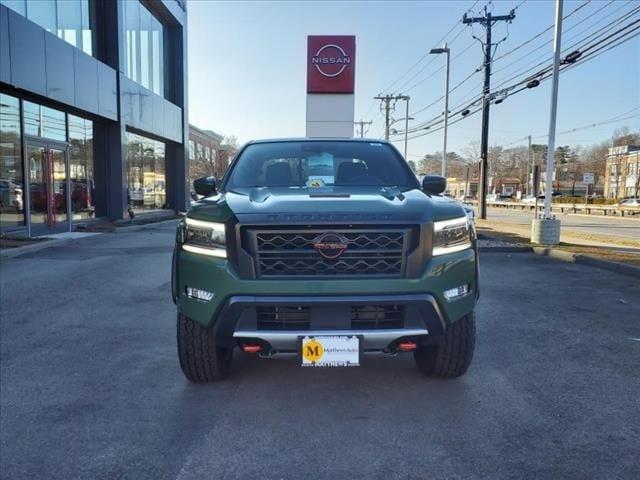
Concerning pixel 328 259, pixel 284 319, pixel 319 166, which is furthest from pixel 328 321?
pixel 319 166

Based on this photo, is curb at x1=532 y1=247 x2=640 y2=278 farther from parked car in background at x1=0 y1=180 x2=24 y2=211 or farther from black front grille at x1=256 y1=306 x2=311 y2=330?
parked car in background at x1=0 y1=180 x2=24 y2=211

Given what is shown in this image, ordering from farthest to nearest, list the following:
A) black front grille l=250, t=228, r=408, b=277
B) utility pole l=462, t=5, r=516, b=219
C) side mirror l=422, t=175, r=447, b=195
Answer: utility pole l=462, t=5, r=516, b=219
side mirror l=422, t=175, r=447, b=195
black front grille l=250, t=228, r=408, b=277

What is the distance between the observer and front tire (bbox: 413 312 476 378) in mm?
3506

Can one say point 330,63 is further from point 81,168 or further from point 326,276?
point 326,276

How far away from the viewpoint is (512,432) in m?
3.09

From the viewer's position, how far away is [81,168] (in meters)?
17.7

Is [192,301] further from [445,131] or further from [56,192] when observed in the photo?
[445,131]

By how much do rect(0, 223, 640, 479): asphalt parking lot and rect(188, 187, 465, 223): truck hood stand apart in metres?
1.28

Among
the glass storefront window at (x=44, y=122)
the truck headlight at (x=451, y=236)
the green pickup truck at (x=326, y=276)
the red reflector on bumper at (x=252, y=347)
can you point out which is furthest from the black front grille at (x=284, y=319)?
the glass storefront window at (x=44, y=122)

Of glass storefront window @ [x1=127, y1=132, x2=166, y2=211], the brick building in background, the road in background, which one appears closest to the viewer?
the road in background

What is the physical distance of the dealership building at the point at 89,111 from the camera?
13148 mm

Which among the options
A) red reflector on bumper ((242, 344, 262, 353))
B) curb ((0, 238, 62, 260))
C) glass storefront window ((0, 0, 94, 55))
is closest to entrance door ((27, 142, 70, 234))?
curb ((0, 238, 62, 260))

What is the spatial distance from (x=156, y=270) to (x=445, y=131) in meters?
21.8

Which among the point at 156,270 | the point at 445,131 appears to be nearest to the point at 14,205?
the point at 156,270
